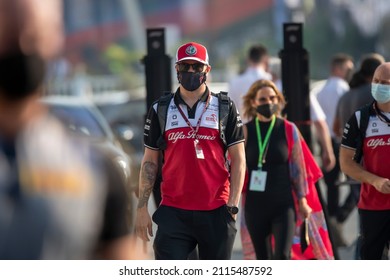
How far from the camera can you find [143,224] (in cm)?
628

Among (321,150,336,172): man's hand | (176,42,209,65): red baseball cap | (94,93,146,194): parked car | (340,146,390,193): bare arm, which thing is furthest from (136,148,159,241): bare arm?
(94,93,146,194): parked car

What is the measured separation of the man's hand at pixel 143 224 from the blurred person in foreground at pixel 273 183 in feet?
4.91

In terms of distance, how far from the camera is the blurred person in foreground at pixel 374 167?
6.65 m

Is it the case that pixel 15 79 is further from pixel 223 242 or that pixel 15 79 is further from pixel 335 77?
pixel 335 77

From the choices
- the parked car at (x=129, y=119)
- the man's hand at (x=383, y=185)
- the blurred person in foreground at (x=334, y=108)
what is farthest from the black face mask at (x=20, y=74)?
the parked car at (x=129, y=119)

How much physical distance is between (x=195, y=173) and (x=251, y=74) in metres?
5.39

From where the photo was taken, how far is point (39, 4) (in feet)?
8.54

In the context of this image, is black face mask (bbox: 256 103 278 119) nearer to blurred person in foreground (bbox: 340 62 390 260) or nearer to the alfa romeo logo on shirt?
blurred person in foreground (bbox: 340 62 390 260)

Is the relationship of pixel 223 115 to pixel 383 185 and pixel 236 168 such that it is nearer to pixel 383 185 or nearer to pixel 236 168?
pixel 236 168

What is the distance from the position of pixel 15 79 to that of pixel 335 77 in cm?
939

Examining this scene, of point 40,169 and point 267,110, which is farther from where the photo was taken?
point 267,110

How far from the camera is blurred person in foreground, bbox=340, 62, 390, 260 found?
21.8ft

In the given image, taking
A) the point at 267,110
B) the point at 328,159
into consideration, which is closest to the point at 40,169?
the point at 267,110
